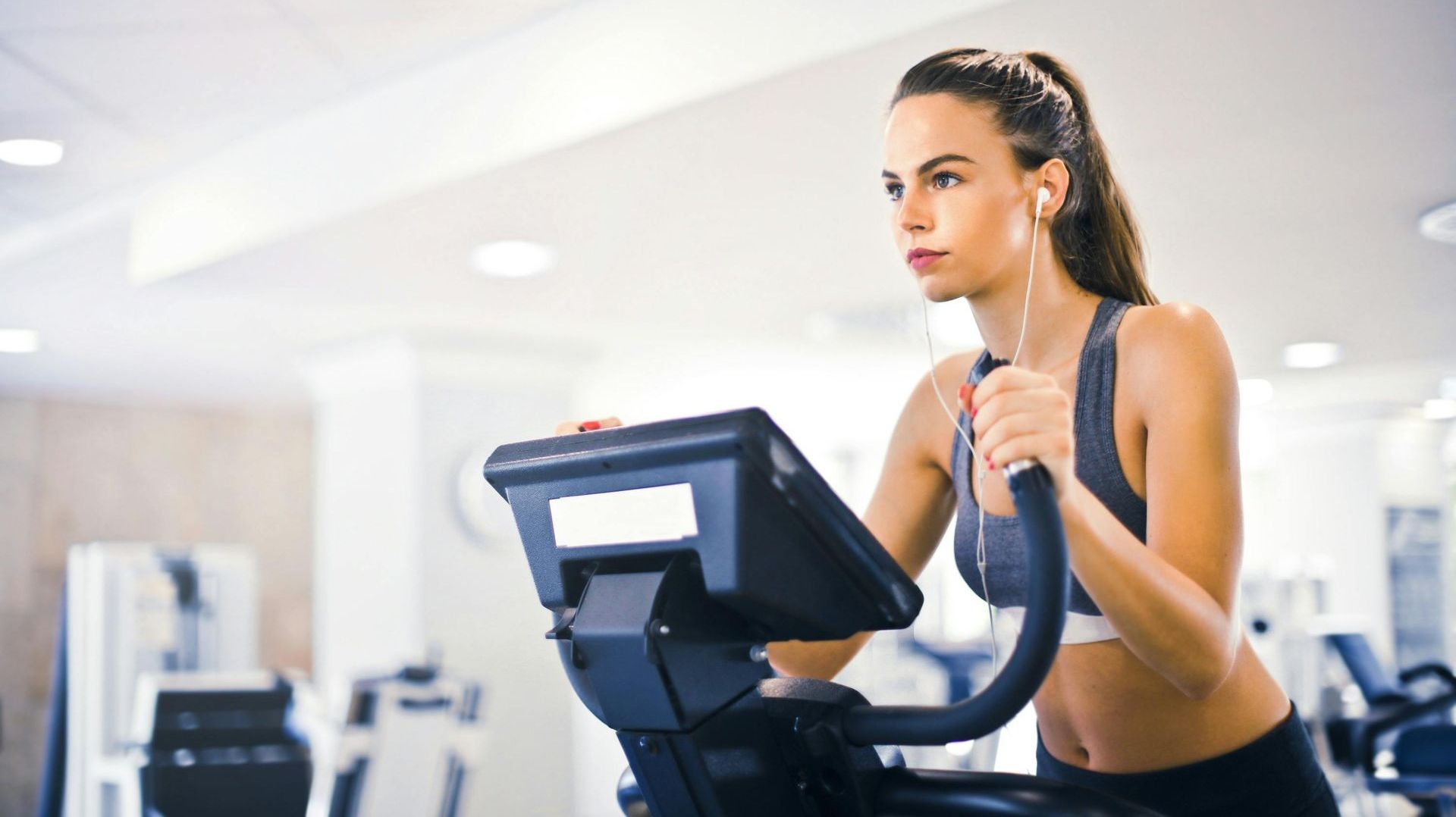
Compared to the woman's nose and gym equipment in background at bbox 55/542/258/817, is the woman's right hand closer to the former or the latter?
Result: the woman's nose

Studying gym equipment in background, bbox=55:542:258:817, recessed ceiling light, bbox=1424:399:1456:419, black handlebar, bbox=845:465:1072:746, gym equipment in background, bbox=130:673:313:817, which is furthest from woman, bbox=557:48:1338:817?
recessed ceiling light, bbox=1424:399:1456:419

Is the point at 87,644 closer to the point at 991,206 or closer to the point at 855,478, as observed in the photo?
the point at 991,206

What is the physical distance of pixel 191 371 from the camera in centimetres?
591

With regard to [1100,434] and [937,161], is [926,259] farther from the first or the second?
[1100,434]

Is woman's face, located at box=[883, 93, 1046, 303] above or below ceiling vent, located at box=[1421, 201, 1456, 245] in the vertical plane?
below

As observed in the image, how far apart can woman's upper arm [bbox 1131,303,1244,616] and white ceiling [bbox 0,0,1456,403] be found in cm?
136

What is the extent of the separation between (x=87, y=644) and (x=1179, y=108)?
14.4 ft

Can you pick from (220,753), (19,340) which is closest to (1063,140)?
(220,753)

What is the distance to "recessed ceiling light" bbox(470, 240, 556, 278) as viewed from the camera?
364 cm

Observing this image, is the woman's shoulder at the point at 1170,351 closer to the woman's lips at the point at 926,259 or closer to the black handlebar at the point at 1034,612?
the woman's lips at the point at 926,259

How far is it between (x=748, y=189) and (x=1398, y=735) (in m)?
2.96

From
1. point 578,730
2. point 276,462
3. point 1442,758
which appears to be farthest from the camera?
point 276,462

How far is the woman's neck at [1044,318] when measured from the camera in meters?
0.92

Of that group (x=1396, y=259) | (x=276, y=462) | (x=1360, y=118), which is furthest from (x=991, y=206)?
(x=276, y=462)
